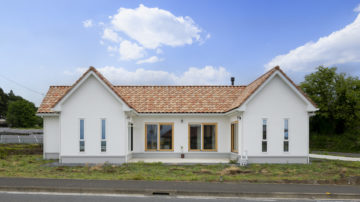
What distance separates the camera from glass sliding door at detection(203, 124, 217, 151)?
19.5m

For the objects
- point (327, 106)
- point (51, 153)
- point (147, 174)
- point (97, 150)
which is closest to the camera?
point (147, 174)

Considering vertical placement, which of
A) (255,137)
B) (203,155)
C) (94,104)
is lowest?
(203,155)

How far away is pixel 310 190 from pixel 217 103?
36.4ft

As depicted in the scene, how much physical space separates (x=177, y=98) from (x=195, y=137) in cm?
322

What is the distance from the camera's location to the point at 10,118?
81500 mm

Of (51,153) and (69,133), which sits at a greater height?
(69,133)

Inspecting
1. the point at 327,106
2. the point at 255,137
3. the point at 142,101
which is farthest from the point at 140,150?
the point at 327,106

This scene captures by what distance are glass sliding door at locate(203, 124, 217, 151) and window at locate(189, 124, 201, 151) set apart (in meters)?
0.33

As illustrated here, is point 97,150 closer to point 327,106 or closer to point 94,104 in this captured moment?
point 94,104

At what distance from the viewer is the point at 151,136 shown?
63.9ft

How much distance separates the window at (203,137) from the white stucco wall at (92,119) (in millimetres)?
4813

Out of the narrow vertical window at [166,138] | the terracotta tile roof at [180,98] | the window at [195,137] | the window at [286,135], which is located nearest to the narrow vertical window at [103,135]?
the terracotta tile roof at [180,98]

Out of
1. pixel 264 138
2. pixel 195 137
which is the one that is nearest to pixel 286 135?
pixel 264 138

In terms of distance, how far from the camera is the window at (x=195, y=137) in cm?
1947
